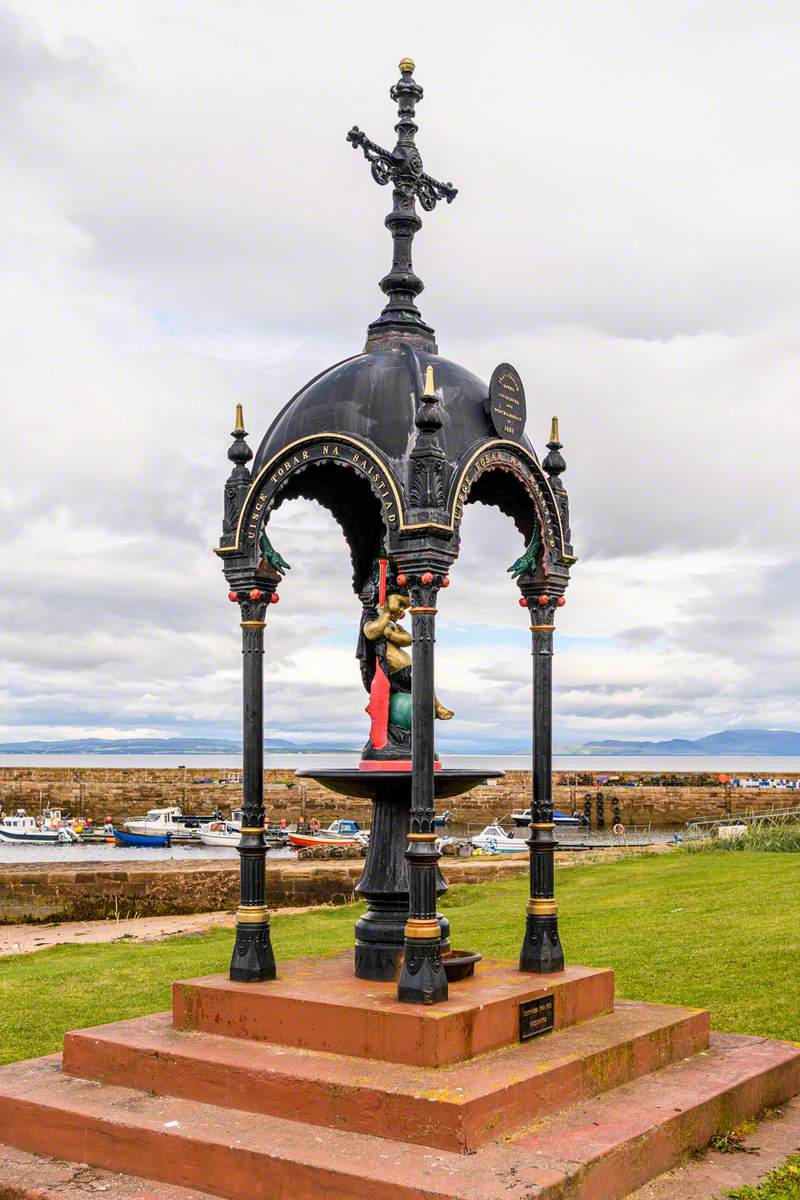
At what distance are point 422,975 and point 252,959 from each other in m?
1.36

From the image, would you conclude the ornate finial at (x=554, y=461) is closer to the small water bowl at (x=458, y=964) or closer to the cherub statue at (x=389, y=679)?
the cherub statue at (x=389, y=679)

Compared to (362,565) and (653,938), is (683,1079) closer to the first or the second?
(362,565)

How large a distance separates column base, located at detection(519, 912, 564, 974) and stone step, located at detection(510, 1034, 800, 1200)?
1030mm

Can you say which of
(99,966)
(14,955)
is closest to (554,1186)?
(99,966)

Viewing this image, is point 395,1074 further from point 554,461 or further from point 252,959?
point 554,461

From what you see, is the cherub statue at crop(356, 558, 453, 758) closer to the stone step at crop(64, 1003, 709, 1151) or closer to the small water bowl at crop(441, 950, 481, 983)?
the small water bowl at crop(441, 950, 481, 983)

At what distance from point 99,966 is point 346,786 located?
27.9ft

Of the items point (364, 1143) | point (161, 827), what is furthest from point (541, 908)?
point (161, 827)

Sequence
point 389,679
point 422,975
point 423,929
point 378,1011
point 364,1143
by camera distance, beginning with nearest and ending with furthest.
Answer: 1. point 364,1143
2. point 378,1011
3. point 422,975
4. point 423,929
5. point 389,679

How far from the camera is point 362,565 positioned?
31.5 feet

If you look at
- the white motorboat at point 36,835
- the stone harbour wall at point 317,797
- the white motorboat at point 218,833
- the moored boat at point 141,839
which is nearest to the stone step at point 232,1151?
the white motorboat at point 218,833

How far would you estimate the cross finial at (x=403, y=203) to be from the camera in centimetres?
855

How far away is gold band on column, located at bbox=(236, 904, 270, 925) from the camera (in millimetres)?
8055

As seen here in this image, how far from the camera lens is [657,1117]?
6473 mm
